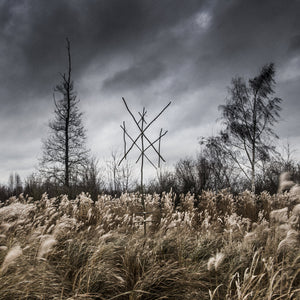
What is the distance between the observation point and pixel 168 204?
712cm

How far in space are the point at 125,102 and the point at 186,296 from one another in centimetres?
298

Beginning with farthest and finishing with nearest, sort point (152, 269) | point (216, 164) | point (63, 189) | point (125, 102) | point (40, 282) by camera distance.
Answer: point (216, 164), point (63, 189), point (125, 102), point (152, 269), point (40, 282)

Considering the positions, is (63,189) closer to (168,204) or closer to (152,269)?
(168,204)

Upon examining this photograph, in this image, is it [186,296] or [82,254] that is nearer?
[186,296]

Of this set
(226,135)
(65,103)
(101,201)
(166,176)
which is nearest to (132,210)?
(101,201)

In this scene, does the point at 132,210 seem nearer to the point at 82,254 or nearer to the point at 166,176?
the point at 82,254

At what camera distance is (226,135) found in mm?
15484

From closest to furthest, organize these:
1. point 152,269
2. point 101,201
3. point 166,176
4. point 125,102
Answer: point 152,269, point 125,102, point 101,201, point 166,176

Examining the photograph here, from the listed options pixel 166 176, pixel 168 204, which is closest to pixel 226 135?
pixel 166 176

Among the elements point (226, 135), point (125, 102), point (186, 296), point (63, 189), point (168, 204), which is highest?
point (226, 135)

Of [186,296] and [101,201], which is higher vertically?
[101,201]

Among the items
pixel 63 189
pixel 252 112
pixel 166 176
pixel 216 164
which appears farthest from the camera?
pixel 216 164

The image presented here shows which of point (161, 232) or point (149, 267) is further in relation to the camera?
point (161, 232)

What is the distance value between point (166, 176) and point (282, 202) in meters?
6.15
